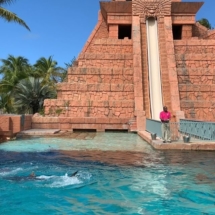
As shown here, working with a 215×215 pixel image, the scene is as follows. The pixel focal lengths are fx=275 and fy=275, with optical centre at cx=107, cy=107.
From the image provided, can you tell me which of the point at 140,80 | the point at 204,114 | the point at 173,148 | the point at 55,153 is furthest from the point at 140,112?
the point at 55,153

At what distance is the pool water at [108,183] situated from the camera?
393 cm

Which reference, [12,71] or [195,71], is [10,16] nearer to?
[195,71]

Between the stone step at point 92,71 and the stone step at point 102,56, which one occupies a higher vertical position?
the stone step at point 102,56

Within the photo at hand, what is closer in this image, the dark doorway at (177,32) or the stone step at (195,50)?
the stone step at (195,50)

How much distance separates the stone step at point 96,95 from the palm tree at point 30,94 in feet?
15.1

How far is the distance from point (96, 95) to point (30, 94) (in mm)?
6408

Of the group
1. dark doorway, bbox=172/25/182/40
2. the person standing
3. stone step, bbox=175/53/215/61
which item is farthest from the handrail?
dark doorway, bbox=172/25/182/40

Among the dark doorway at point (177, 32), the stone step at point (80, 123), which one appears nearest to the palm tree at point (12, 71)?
the stone step at point (80, 123)

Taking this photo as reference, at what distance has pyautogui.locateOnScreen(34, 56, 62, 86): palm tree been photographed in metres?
29.9

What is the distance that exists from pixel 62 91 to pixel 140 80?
4.72m

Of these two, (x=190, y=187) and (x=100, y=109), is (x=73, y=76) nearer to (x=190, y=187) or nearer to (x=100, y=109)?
(x=100, y=109)

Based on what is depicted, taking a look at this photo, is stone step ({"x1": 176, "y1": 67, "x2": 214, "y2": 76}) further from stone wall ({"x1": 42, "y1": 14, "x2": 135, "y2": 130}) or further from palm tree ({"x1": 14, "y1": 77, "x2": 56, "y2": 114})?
palm tree ({"x1": 14, "y1": 77, "x2": 56, "y2": 114})

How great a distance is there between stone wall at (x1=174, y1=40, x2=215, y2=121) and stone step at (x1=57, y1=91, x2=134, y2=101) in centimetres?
325

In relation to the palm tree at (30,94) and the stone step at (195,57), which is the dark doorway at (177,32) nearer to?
the stone step at (195,57)
